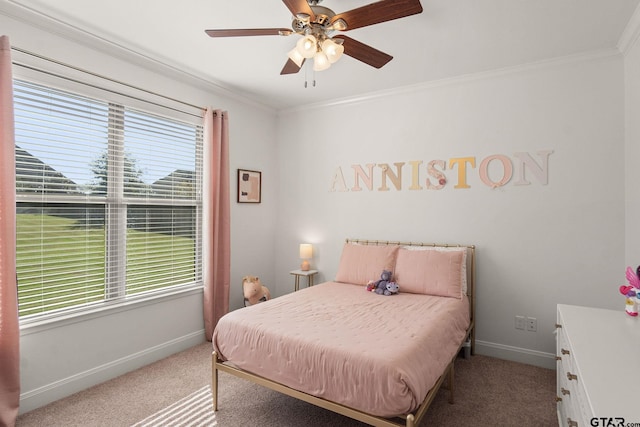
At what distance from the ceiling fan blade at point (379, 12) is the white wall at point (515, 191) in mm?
1888

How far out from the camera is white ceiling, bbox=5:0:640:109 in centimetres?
225

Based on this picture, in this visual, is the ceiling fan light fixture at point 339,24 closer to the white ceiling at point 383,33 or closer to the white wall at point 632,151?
the white ceiling at point 383,33

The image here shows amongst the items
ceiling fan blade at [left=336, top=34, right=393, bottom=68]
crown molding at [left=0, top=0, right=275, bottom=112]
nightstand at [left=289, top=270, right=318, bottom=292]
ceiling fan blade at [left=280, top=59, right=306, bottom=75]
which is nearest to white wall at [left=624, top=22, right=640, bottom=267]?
ceiling fan blade at [left=336, top=34, right=393, bottom=68]

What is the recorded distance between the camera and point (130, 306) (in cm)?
301

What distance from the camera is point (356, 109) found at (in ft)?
13.3

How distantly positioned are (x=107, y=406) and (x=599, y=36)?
14.9 feet

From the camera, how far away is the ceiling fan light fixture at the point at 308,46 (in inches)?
78.7

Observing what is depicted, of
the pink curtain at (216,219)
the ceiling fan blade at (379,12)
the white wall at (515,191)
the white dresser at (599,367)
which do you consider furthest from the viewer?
the pink curtain at (216,219)

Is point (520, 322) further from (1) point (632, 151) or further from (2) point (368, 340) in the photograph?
(2) point (368, 340)

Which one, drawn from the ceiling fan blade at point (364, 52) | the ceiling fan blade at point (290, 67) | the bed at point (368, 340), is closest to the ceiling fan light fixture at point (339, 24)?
the ceiling fan blade at point (364, 52)

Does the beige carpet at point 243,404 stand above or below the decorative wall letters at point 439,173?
below

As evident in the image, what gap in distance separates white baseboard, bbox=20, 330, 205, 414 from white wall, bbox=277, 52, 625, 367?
6.90 ft

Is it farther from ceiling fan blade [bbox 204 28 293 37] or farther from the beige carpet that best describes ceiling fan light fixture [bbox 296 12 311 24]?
the beige carpet

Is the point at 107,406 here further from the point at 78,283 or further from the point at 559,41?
the point at 559,41
